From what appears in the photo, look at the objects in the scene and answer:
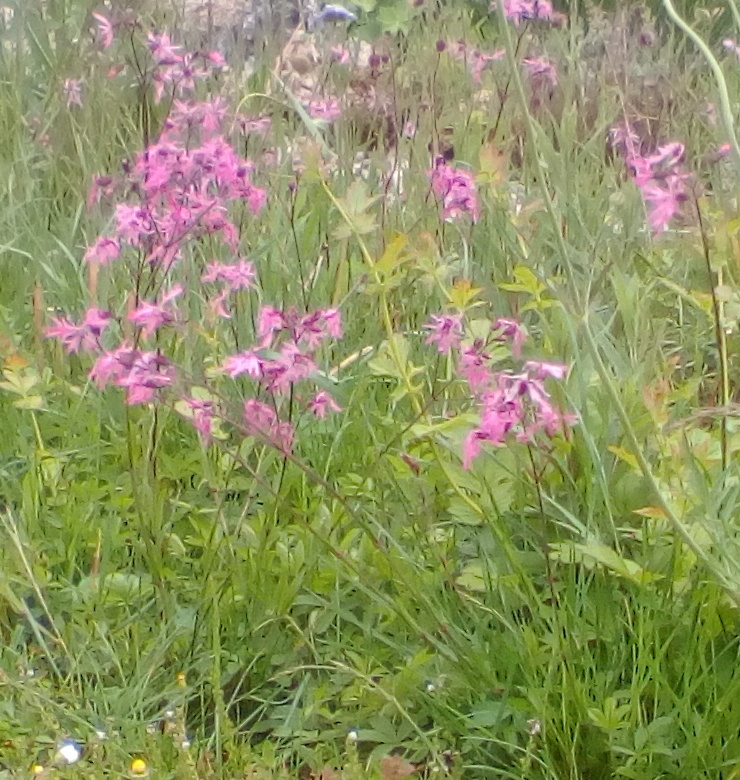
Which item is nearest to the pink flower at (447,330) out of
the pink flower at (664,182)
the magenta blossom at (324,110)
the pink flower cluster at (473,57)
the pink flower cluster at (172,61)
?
the pink flower at (664,182)

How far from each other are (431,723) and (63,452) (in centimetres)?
80

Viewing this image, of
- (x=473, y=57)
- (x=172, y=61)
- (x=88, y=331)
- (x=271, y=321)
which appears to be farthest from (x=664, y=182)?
(x=473, y=57)

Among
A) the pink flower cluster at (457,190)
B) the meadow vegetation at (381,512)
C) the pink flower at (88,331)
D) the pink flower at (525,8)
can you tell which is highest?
the pink flower at (525,8)

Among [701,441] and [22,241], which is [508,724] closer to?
[701,441]

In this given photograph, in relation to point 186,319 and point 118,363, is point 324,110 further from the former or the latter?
point 118,363

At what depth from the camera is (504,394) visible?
130 cm

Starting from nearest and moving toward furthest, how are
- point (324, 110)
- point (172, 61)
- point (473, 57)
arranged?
point (172, 61)
point (324, 110)
point (473, 57)

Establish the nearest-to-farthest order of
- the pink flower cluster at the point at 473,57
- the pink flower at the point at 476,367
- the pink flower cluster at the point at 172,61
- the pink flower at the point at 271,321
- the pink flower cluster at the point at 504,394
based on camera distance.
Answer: the pink flower cluster at the point at 504,394 → the pink flower at the point at 476,367 → the pink flower at the point at 271,321 → the pink flower cluster at the point at 172,61 → the pink flower cluster at the point at 473,57

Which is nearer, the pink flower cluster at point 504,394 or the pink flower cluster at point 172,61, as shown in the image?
the pink flower cluster at point 504,394

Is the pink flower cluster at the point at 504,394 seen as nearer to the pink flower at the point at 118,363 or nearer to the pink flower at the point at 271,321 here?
the pink flower at the point at 271,321

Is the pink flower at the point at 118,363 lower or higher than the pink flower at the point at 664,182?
lower

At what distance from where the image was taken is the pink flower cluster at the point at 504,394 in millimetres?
1290

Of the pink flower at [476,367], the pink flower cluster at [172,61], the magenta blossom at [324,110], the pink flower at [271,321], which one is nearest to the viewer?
the pink flower at [476,367]

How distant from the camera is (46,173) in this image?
3.04m
